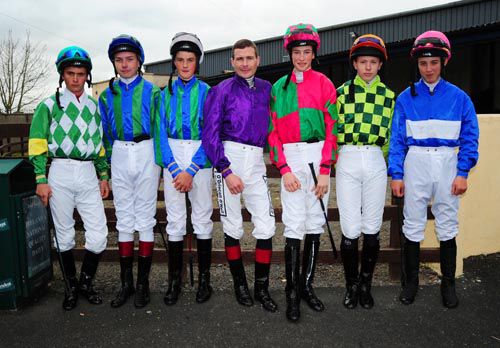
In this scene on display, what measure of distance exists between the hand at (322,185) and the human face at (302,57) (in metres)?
0.91

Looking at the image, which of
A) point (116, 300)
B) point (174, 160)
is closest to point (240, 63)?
point (174, 160)

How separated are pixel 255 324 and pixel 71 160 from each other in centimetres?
208

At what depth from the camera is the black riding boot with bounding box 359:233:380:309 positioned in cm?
352

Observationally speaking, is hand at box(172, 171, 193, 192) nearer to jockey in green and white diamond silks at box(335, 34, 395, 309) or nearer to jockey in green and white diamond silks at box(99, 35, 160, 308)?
jockey in green and white diamond silks at box(99, 35, 160, 308)

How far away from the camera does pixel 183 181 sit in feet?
11.2

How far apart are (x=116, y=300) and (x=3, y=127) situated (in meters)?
2.49

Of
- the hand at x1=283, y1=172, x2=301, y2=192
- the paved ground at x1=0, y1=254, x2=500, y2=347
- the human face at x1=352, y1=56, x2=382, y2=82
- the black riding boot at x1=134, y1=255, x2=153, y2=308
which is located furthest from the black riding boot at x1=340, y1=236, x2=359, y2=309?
the black riding boot at x1=134, y1=255, x2=153, y2=308

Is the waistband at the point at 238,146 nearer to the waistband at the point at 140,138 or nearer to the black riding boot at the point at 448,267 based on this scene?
the waistband at the point at 140,138

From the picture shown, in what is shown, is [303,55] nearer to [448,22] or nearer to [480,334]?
[480,334]

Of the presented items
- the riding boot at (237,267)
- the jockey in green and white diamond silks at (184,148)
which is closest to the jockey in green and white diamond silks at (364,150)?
the riding boot at (237,267)

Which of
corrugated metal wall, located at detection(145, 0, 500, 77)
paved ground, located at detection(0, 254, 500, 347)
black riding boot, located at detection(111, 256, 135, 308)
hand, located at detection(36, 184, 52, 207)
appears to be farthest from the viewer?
corrugated metal wall, located at detection(145, 0, 500, 77)

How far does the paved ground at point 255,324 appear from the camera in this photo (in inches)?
118

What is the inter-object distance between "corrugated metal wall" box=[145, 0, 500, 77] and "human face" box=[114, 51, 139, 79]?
39.6 ft

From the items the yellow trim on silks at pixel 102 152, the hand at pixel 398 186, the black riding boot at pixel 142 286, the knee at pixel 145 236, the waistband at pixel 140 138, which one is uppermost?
the waistband at pixel 140 138
